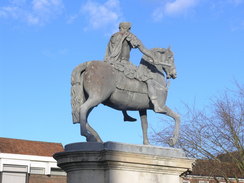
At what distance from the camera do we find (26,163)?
1443 inches

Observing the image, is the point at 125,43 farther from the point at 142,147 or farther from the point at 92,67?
the point at 142,147

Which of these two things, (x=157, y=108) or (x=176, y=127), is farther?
(x=176, y=127)

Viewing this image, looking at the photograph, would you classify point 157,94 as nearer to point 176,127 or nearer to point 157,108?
point 157,108

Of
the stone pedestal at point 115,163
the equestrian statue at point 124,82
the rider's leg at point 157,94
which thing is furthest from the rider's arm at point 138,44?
the stone pedestal at point 115,163

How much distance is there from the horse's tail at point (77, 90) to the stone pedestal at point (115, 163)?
2.36 ft

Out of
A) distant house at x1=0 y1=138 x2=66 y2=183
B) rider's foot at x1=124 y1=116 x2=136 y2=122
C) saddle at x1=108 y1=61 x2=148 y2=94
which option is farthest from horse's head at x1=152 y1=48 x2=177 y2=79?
distant house at x1=0 y1=138 x2=66 y2=183

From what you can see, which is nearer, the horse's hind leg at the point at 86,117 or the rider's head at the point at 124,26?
the horse's hind leg at the point at 86,117

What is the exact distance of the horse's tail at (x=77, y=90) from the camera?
26.7 feet

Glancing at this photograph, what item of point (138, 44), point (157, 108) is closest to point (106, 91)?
point (157, 108)

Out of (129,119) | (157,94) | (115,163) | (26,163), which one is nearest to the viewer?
(115,163)

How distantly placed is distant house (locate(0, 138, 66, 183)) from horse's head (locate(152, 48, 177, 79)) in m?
28.9

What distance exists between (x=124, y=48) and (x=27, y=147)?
105 feet

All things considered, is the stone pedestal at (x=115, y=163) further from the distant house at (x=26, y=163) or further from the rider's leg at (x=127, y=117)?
the distant house at (x=26, y=163)

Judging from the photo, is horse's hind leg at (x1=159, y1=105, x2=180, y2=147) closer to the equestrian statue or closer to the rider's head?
the equestrian statue
